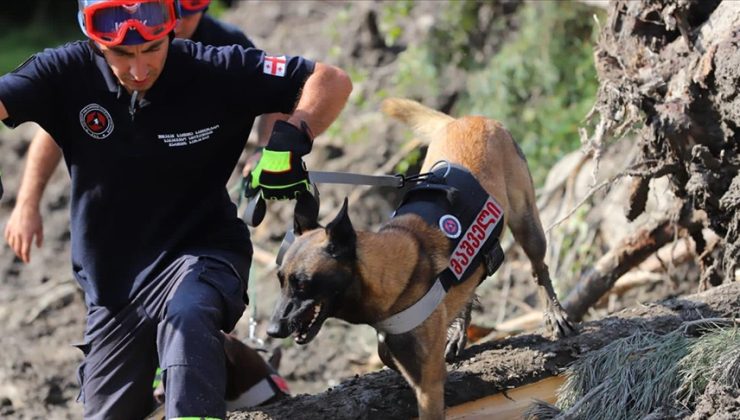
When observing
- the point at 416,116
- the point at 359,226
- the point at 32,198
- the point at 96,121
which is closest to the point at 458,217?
the point at 416,116

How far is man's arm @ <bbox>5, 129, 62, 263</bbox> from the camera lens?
4.80m

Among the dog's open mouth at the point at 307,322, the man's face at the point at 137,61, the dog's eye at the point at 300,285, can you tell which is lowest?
the dog's open mouth at the point at 307,322

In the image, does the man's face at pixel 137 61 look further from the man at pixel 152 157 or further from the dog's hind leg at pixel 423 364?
the dog's hind leg at pixel 423 364

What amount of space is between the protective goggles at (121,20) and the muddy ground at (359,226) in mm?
2320

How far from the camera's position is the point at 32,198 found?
482cm

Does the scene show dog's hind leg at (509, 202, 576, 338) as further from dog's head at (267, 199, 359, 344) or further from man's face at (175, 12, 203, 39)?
man's face at (175, 12, 203, 39)

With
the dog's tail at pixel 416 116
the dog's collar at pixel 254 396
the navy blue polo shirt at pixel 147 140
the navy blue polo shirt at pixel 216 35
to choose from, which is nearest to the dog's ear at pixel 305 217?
the navy blue polo shirt at pixel 147 140

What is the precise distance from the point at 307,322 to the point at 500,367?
121 cm

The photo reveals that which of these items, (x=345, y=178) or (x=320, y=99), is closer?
(x=320, y=99)

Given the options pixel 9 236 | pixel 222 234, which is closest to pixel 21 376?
pixel 9 236

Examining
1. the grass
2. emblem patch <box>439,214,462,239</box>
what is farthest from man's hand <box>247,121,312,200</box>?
the grass

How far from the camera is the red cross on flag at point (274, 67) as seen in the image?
13.9ft

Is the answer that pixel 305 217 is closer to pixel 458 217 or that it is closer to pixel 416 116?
pixel 458 217

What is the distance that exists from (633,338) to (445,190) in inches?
37.9
